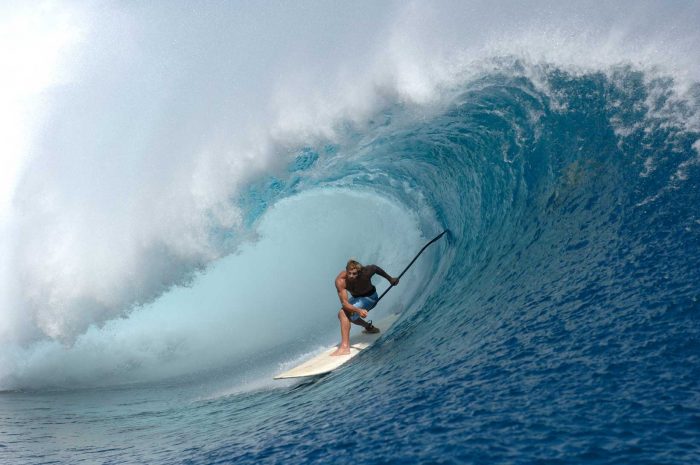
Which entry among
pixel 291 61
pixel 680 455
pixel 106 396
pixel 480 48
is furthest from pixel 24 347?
pixel 680 455

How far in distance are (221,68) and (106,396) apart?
7.40 metres

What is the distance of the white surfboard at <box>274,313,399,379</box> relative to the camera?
28.8 ft

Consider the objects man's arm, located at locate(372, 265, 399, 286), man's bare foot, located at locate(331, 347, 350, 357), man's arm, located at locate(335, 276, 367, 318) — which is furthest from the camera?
man's arm, located at locate(372, 265, 399, 286)

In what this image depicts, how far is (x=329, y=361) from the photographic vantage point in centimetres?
901

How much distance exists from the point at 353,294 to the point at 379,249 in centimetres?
447

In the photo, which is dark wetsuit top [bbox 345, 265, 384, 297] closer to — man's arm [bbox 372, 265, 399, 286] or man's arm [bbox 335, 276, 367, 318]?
man's arm [bbox 372, 265, 399, 286]

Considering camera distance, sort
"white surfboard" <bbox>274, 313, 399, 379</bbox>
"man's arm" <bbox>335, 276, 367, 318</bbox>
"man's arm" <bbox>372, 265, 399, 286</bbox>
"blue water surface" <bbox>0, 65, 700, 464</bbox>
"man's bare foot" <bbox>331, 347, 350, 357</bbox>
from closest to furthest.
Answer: "blue water surface" <bbox>0, 65, 700, 464</bbox>
"white surfboard" <bbox>274, 313, 399, 379</bbox>
"man's arm" <bbox>335, 276, 367, 318</bbox>
"man's bare foot" <bbox>331, 347, 350, 357</bbox>
"man's arm" <bbox>372, 265, 399, 286</bbox>

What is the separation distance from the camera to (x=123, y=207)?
1349 cm

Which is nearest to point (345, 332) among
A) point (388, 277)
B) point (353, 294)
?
point (353, 294)

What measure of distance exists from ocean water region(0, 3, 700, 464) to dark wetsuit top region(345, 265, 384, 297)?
71 cm

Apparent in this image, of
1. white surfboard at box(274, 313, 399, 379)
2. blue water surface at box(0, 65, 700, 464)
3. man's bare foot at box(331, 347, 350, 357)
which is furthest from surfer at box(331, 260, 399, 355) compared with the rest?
blue water surface at box(0, 65, 700, 464)

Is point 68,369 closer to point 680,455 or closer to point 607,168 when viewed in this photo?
point 607,168

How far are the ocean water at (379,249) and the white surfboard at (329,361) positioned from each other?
22 centimetres

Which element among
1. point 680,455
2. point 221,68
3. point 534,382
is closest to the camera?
point 680,455
